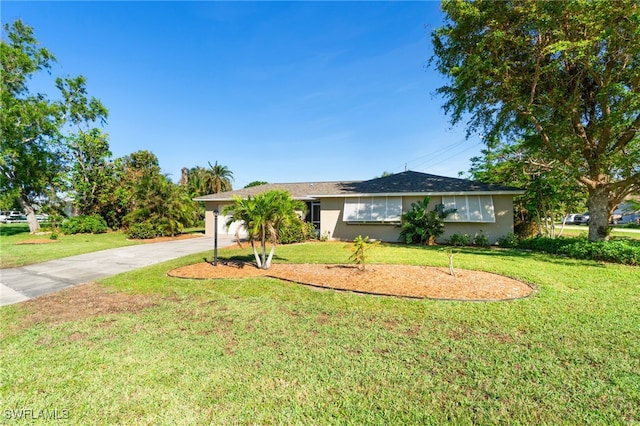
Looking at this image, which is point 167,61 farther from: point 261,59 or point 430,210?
point 430,210

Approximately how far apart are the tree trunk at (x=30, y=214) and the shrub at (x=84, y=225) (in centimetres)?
290

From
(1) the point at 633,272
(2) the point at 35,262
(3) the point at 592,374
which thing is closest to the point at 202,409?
(3) the point at 592,374

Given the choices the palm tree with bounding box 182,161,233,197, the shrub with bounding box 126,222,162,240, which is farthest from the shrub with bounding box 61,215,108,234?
the palm tree with bounding box 182,161,233,197

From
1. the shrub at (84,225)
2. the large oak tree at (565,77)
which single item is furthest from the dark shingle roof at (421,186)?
the shrub at (84,225)

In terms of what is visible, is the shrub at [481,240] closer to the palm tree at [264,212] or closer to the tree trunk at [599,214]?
the tree trunk at [599,214]

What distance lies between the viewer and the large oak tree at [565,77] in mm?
9531

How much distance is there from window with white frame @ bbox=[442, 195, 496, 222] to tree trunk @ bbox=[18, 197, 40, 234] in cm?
3212

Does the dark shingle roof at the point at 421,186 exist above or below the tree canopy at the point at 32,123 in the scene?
below

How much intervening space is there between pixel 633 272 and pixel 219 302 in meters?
11.1

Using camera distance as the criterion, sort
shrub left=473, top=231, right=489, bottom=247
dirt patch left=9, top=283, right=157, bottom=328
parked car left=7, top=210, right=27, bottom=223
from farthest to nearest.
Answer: parked car left=7, top=210, right=27, bottom=223 → shrub left=473, top=231, right=489, bottom=247 → dirt patch left=9, top=283, right=157, bottom=328

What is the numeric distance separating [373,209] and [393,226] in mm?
1618

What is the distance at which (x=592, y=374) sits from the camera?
2953 millimetres

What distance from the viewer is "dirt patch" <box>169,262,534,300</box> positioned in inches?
230

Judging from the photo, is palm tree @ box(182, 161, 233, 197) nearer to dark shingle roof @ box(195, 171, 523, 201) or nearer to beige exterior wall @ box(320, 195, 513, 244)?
dark shingle roof @ box(195, 171, 523, 201)
